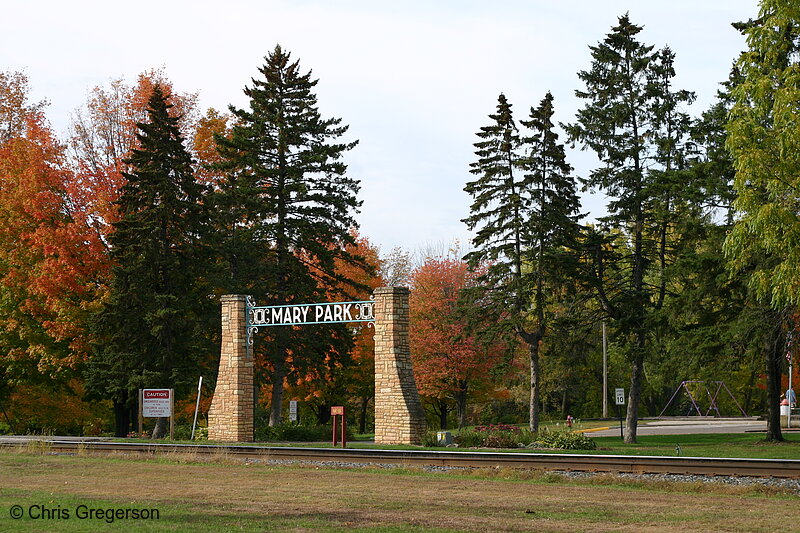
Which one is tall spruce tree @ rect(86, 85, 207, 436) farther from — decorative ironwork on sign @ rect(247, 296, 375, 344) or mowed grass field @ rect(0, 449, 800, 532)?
mowed grass field @ rect(0, 449, 800, 532)

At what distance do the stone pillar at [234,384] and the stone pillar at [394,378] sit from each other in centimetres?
555

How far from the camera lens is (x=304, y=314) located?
29625 millimetres

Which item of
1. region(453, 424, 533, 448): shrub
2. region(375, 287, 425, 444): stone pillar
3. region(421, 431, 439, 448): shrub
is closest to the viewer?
region(453, 424, 533, 448): shrub

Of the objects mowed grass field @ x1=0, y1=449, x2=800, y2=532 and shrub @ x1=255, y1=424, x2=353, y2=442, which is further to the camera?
shrub @ x1=255, y1=424, x2=353, y2=442

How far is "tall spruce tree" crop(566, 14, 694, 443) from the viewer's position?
3509 centimetres

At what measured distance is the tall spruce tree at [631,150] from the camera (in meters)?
35.1

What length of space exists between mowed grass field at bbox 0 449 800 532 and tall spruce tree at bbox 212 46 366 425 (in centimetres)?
1857

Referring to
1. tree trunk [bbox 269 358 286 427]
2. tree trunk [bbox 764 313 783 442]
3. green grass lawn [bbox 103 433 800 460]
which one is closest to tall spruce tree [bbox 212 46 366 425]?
tree trunk [bbox 269 358 286 427]

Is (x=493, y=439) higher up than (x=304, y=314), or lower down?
lower down

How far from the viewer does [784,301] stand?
82.5ft

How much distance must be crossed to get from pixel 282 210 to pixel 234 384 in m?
11.4

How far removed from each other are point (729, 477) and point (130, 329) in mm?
24673

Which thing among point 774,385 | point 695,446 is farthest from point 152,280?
point 774,385

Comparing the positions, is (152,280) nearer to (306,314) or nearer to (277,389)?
(277,389)
